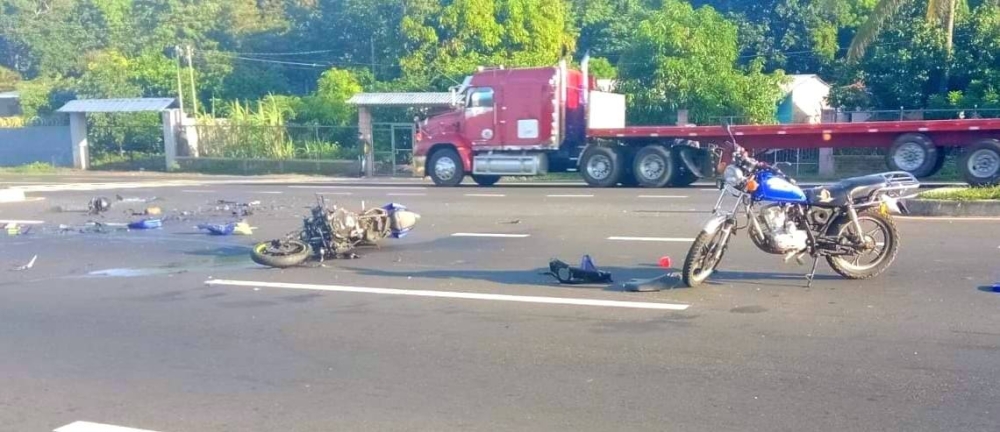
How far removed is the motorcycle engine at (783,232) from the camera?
9156mm

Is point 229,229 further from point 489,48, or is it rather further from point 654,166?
point 489,48

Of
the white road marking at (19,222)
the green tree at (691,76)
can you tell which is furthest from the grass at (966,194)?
the green tree at (691,76)

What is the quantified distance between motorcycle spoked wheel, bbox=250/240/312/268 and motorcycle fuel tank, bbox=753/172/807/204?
5.05 m

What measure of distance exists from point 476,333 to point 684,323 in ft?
5.05

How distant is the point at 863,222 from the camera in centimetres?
938

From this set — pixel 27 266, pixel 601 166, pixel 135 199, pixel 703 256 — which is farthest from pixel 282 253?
pixel 601 166

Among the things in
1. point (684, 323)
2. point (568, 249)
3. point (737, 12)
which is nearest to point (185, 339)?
point (684, 323)

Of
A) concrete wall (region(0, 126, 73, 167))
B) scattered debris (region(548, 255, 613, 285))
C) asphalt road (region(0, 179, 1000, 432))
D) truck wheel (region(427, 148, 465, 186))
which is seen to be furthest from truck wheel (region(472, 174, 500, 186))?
concrete wall (region(0, 126, 73, 167))

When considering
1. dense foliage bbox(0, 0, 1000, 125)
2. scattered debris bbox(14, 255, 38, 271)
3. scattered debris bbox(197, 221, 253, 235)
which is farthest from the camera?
dense foliage bbox(0, 0, 1000, 125)

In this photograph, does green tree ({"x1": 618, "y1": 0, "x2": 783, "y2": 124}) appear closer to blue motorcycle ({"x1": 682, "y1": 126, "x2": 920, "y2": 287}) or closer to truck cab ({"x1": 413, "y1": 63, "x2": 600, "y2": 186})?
truck cab ({"x1": 413, "y1": 63, "x2": 600, "y2": 186})

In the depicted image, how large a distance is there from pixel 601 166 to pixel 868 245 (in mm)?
14610

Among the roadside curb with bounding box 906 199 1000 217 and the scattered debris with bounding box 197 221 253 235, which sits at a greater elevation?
the roadside curb with bounding box 906 199 1000 217

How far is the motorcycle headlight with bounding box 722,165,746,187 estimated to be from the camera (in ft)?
29.8

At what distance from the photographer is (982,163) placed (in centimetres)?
1961
